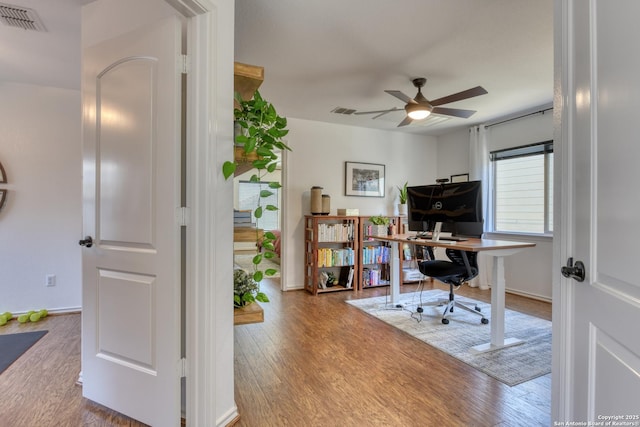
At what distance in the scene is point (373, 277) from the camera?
14.5 feet

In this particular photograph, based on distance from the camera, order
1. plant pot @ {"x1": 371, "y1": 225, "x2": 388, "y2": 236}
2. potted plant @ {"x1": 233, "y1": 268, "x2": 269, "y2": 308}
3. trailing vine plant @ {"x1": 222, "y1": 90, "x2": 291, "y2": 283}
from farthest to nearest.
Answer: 1. plant pot @ {"x1": 371, "y1": 225, "x2": 388, "y2": 236}
2. potted plant @ {"x1": 233, "y1": 268, "x2": 269, "y2": 308}
3. trailing vine plant @ {"x1": 222, "y1": 90, "x2": 291, "y2": 283}

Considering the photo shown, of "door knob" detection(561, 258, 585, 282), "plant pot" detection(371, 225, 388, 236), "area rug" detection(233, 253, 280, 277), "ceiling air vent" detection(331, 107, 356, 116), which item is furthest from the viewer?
"area rug" detection(233, 253, 280, 277)

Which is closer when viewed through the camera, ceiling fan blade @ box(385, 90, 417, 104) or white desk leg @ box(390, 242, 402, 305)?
ceiling fan blade @ box(385, 90, 417, 104)

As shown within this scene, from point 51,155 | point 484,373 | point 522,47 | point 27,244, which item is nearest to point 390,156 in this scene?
point 522,47

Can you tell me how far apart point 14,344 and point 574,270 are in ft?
12.2

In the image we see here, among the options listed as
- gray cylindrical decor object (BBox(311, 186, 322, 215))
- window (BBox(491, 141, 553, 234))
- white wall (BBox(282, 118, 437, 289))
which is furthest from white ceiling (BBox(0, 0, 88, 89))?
window (BBox(491, 141, 553, 234))

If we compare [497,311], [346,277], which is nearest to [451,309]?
[497,311]

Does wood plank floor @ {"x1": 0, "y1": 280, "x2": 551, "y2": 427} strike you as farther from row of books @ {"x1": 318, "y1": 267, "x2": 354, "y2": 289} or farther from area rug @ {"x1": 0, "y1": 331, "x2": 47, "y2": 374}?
row of books @ {"x1": 318, "y1": 267, "x2": 354, "y2": 289}

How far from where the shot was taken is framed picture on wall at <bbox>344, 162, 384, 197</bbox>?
4.63 metres

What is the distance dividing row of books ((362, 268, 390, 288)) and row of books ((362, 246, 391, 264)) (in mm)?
144

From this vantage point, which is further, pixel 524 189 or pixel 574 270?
pixel 524 189

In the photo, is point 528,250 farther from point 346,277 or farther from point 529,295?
point 346,277

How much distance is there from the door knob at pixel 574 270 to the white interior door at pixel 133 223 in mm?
1578

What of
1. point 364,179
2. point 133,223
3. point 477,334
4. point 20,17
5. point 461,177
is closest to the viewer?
point 133,223
